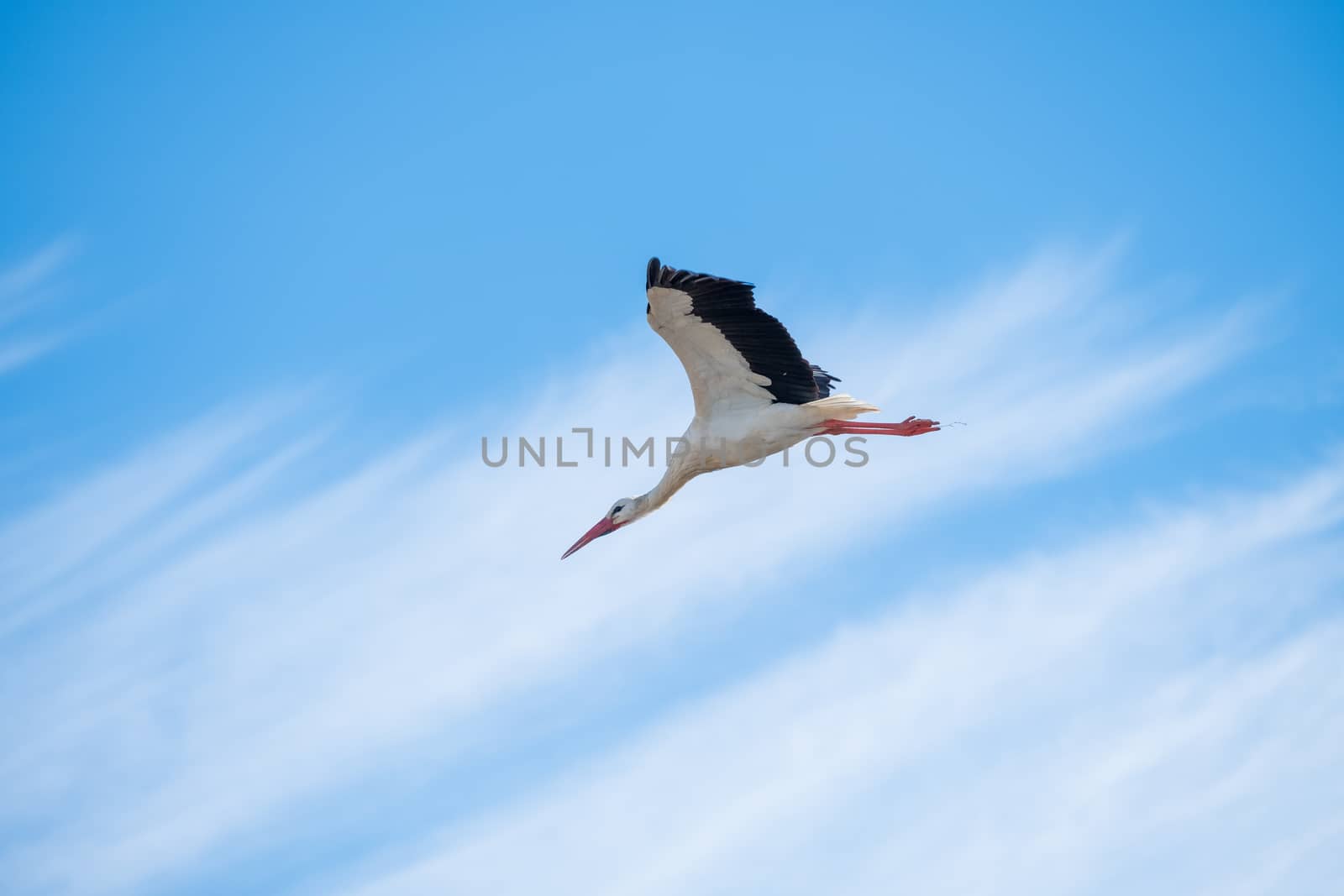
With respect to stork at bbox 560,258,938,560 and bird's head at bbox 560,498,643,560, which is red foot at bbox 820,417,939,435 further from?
bird's head at bbox 560,498,643,560

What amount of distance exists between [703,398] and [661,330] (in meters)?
1.10

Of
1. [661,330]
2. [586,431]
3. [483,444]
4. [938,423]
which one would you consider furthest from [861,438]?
[483,444]

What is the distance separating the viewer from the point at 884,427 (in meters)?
15.6

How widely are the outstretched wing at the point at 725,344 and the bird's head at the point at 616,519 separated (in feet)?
4.40

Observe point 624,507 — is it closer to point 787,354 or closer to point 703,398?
point 703,398

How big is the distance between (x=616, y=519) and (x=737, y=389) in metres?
2.12

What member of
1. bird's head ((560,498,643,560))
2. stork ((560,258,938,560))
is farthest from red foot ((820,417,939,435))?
bird's head ((560,498,643,560))

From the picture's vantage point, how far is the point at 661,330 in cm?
1480

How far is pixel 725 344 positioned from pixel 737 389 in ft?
2.47

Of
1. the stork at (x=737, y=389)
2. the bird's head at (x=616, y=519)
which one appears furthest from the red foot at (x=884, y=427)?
the bird's head at (x=616, y=519)

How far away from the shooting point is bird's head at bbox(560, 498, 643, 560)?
1652 cm

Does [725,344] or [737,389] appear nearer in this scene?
[725,344]

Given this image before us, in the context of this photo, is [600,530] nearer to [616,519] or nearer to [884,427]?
[616,519]

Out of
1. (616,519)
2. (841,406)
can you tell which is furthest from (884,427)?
(616,519)
